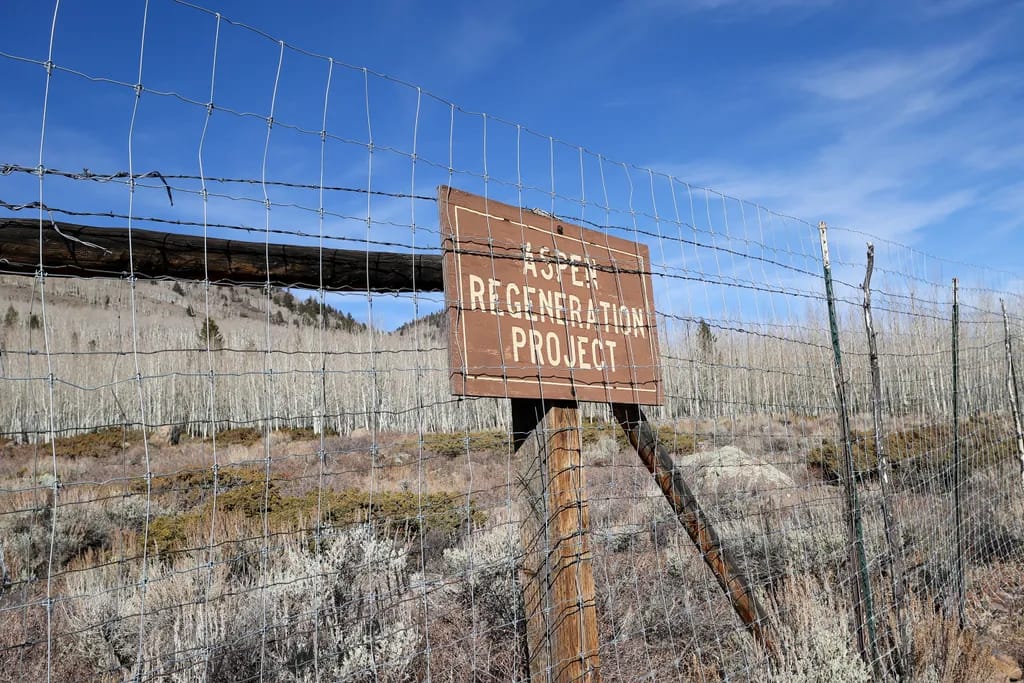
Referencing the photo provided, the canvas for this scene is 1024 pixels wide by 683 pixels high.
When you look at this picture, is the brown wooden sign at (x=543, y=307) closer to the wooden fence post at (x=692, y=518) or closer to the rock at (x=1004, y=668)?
the wooden fence post at (x=692, y=518)

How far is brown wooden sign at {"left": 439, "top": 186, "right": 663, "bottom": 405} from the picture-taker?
8.83 ft

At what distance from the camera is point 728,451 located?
977 centimetres

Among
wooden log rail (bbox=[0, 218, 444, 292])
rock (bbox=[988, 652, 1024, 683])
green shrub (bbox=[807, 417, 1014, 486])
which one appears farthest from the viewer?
green shrub (bbox=[807, 417, 1014, 486])

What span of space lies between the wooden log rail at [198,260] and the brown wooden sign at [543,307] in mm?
352

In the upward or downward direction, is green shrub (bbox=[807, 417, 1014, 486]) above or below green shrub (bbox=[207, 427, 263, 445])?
below

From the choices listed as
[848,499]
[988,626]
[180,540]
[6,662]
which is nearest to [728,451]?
[988,626]

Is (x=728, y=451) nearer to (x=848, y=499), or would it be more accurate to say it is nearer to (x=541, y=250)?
(x=848, y=499)

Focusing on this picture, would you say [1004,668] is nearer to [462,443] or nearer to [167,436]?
[462,443]

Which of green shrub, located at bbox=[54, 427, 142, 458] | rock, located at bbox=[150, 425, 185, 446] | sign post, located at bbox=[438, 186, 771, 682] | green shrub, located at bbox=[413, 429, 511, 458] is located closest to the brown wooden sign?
sign post, located at bbox=[438, 186, 771, 682]

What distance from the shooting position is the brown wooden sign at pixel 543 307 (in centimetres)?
269

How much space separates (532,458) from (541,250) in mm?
899

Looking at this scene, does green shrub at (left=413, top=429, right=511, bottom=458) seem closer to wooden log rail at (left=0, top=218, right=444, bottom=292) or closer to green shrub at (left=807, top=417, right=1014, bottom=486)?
wooden log rail at (left=0, top=218, right=444, bottom=292)

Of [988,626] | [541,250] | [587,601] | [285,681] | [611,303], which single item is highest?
[541,250]

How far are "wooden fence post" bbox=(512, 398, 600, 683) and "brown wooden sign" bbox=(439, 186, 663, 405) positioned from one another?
0.17 m
